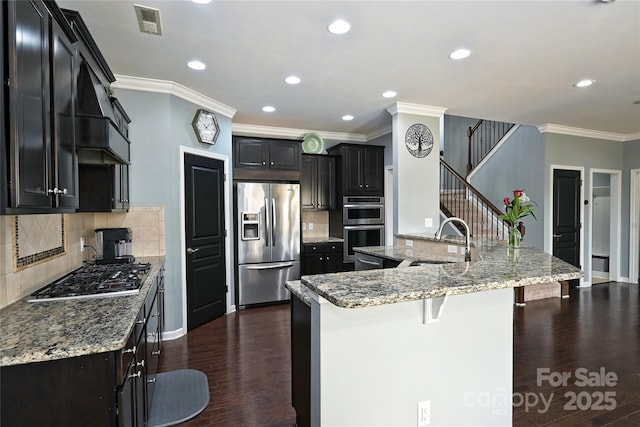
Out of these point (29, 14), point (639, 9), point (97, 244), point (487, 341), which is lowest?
point (487, 341)

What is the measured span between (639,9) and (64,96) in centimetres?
353

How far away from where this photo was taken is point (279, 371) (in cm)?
285

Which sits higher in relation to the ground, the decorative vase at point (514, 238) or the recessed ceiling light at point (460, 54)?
the recessed ceiling light at point (460, 54)

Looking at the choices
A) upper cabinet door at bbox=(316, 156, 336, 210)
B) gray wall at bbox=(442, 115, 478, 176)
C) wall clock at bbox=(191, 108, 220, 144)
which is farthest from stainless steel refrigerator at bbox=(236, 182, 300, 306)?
gray wall at bbox=(442, 115, 478, 176)

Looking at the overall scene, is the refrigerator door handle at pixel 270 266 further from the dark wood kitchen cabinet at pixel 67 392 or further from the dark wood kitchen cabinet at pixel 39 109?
the dark wood kitchen cabinet at pixel 67 392

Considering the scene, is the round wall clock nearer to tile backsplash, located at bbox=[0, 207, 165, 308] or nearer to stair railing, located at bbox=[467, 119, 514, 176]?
tile backsplash, located at bbox=[0, 207, 165, 308]

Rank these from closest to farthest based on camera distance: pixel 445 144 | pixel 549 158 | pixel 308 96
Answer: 1. pixel 308 96
2. pixel 549 158
3. pixel 445 144

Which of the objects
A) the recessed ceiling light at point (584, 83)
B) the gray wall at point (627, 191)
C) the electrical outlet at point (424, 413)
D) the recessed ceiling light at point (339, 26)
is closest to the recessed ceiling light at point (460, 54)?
the recessed ceiling light at point (339, 26)

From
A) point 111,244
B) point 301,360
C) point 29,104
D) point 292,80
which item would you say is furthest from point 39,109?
point 292,80

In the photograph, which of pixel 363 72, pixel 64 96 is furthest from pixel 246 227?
pixel 64 96

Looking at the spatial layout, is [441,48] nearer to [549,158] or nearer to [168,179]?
[168,179]

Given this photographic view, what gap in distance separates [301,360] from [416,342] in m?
0.67

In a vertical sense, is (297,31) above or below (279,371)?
above

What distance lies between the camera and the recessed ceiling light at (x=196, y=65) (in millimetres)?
2959
